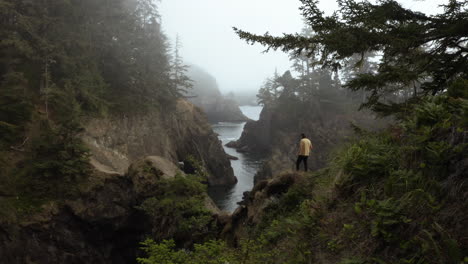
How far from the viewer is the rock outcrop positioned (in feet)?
46.5

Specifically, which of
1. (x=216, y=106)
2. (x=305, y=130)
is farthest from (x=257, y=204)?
(x=216, y=106)

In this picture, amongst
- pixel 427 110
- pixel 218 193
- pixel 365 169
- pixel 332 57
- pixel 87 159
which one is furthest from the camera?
pixel 218 193

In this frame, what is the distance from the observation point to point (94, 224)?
56.0ft

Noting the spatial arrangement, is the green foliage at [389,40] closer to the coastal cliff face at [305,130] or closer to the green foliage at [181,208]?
the green foliage at [181,208]

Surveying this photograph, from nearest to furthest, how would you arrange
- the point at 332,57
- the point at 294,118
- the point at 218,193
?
1. the point at 332,57
2. the point at 218,193
3. the point at 294,118

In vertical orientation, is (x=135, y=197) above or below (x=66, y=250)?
above

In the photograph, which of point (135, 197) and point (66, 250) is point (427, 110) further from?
point (66, 250)

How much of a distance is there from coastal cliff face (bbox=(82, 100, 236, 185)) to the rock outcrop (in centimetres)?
261

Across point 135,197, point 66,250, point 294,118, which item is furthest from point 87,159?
point 294,118

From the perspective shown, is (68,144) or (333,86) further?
(333,86)

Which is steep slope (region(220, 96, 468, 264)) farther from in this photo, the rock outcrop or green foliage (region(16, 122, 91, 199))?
green foliage (region(16, 122, 91, 199))

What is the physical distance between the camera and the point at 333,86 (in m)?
46.5

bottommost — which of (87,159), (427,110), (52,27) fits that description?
(87,159)

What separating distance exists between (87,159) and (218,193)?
18.8m
